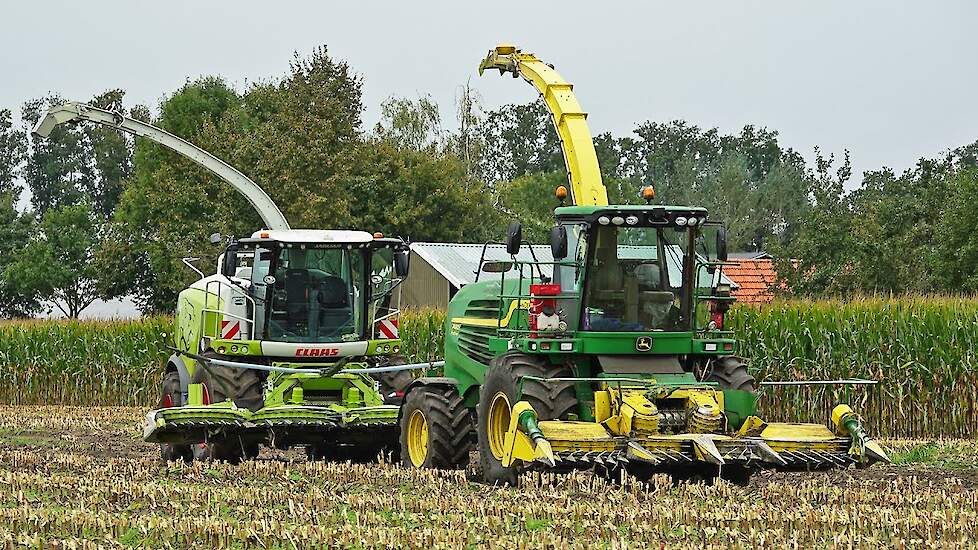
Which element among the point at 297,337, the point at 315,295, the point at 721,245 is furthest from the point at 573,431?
the point at 315,295

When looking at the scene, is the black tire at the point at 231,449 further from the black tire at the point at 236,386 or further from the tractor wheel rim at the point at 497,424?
the tractor wheel rim at the point at 497,424

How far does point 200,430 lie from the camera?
1435 cm

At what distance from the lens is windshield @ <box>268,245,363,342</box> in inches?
634

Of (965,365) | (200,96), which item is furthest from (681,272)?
(200,96)

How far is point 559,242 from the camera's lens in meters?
12.1

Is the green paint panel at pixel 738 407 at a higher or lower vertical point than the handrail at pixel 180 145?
lower

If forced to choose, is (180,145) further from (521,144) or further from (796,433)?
(521,144)

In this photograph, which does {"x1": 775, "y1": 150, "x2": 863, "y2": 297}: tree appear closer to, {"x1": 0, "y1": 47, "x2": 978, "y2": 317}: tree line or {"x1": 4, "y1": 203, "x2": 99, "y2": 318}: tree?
{"x1": 0, "y1": 47, "x2": 978, "y2": 317}: tree line

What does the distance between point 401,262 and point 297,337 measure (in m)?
1.42

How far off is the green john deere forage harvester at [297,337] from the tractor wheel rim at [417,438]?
0.94m

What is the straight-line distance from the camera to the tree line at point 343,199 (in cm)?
3622

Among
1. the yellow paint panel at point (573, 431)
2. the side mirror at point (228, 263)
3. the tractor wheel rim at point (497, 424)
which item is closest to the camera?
the yellow paint panel at point (573, 431)

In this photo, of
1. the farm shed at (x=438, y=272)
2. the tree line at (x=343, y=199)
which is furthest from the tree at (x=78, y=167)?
the farm shed at (x=438, y=272)

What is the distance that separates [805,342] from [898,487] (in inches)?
346
